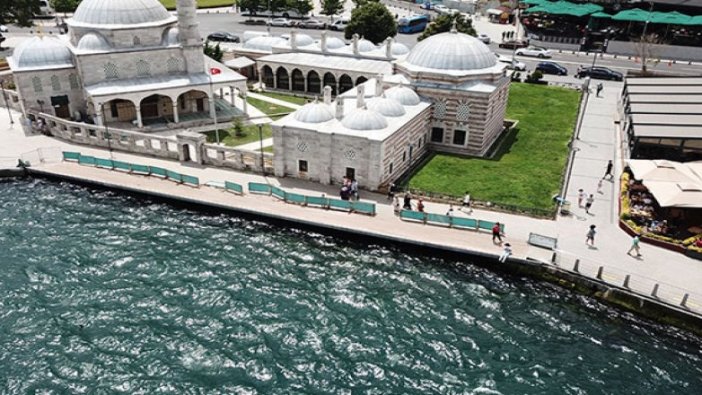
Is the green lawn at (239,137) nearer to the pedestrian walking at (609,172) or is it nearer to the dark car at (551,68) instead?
the pedestrian walking at (609,172)

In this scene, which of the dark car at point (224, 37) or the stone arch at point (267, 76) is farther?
the dark car at point (224, 37)

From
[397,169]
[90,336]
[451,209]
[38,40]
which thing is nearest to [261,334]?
[90,336]

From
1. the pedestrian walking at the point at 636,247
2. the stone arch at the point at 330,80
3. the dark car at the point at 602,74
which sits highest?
the stone arch at the point at 330,80

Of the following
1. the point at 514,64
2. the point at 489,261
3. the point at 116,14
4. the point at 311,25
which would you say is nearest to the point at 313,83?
the point at 116,14

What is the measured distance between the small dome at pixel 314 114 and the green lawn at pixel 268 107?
16.7 m

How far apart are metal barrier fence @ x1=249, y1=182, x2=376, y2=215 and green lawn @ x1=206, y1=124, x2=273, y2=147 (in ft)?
37.4

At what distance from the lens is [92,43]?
177ft

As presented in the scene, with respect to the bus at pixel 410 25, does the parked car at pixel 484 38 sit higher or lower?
lower

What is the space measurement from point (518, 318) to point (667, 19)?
277 ft

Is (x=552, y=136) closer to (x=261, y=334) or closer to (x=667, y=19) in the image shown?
(x=261, y=334)

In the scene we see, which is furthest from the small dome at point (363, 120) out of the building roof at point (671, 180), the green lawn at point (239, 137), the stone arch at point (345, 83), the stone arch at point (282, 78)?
the stone arch at point (282, 78)

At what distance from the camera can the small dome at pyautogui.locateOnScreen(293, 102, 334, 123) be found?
44750 millimetres

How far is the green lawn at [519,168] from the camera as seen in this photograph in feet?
144

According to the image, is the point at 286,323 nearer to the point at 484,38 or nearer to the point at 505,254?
the point at 505,254
